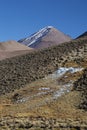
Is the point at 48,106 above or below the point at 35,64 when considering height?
below

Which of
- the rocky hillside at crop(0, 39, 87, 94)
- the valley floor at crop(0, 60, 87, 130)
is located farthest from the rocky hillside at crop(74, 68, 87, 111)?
the rocky hillside at crop(0, 39, 87, 94)

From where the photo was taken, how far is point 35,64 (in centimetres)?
6172

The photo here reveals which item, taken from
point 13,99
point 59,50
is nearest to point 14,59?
point 59,50

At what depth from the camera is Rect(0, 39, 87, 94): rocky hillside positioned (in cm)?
5612

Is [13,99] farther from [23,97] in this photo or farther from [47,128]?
[47,128]

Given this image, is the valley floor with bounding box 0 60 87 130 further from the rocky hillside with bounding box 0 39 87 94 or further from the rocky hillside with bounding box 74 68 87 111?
the rocky hillside with bounding box 0 39 87 94

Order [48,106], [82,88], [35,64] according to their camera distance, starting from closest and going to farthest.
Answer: [48,106] → [82,88] → [35,64]

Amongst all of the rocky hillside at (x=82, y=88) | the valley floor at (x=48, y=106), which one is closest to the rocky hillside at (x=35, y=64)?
the valley floor at (x=48, y=106)

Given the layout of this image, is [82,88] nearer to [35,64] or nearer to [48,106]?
[48,106]

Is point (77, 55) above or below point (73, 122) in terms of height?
above

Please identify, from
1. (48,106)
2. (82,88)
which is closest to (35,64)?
(82,88)

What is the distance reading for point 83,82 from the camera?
4297 centimetres

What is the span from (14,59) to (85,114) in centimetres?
3750

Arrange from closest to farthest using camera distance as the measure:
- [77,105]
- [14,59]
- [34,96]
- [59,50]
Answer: [77,105] < [34,96] < [59,50] < [14,59]
